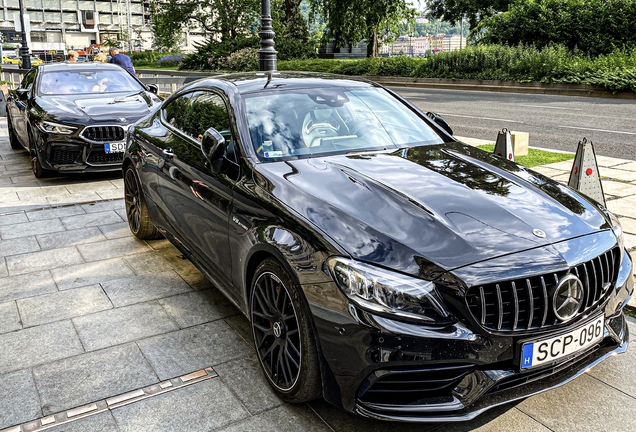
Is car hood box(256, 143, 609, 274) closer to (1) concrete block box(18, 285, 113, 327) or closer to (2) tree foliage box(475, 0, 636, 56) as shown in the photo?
(1) concrete block box(18, 285, 113, 327)

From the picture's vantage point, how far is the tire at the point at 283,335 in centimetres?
296

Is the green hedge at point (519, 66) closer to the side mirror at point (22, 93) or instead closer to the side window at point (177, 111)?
the side mirror at point (22, 93)

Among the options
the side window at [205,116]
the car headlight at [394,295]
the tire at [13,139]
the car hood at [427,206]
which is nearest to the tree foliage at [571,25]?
the tire at [13,139]

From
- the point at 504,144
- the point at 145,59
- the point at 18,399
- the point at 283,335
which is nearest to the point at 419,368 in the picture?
the point at 283,335

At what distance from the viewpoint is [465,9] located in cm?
5909

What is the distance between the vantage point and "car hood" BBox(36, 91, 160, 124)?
8711 mm

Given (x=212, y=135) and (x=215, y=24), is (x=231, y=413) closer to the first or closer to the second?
(x=212, y=135)

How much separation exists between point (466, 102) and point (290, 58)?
26.4 m

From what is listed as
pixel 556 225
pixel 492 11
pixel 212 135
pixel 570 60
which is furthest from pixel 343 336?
pixel 492 11

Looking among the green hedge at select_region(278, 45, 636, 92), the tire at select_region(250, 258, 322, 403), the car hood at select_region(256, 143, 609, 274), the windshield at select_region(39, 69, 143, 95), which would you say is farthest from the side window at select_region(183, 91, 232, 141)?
the green hedge at select_region(278, 45, 636, 92)

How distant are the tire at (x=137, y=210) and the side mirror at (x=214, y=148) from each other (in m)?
2.06

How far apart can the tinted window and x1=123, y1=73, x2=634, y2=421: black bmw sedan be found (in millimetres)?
63

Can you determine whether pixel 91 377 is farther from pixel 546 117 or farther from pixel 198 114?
pixel 546 117

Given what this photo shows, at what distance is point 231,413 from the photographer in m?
3.20
